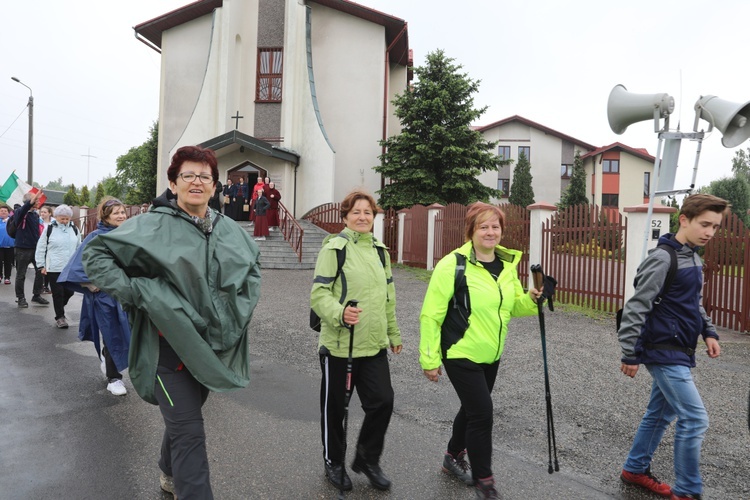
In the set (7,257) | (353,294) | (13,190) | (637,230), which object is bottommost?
(7,257)

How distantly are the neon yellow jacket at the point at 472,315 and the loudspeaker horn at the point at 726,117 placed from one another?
5240 mm

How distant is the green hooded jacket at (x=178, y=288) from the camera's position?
2494 mm

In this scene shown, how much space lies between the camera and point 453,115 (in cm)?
2186

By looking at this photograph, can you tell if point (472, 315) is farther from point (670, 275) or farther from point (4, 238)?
point (4, 238)

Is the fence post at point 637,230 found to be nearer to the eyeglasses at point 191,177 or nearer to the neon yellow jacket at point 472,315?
the neon yellow jacket at point 472,315

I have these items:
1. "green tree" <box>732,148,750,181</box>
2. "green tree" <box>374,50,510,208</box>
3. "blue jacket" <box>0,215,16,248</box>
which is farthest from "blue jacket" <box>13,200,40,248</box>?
"green tree" <box>732,148,750,181</box>

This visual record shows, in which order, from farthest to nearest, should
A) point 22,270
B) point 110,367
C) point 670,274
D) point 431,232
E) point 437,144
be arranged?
point 437,144 → point 431,232 → point 22,270 → point 110,367 → point 670,274

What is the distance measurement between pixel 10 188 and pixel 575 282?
1411cm

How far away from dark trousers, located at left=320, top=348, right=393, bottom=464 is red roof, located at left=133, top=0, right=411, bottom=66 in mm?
23509

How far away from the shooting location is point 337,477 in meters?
3.28

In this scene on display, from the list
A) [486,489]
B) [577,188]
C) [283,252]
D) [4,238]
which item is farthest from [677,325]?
[577,188]

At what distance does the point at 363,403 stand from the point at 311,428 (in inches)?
44.0

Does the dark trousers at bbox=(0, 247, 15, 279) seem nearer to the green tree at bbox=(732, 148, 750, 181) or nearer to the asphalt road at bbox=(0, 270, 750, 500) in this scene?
the asphalt road at bbox=(0, 270, 750, 500)

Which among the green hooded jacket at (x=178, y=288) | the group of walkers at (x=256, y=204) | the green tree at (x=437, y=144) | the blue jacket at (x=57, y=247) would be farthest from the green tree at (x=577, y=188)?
the green hooded jacket at (x=178, y=288)
